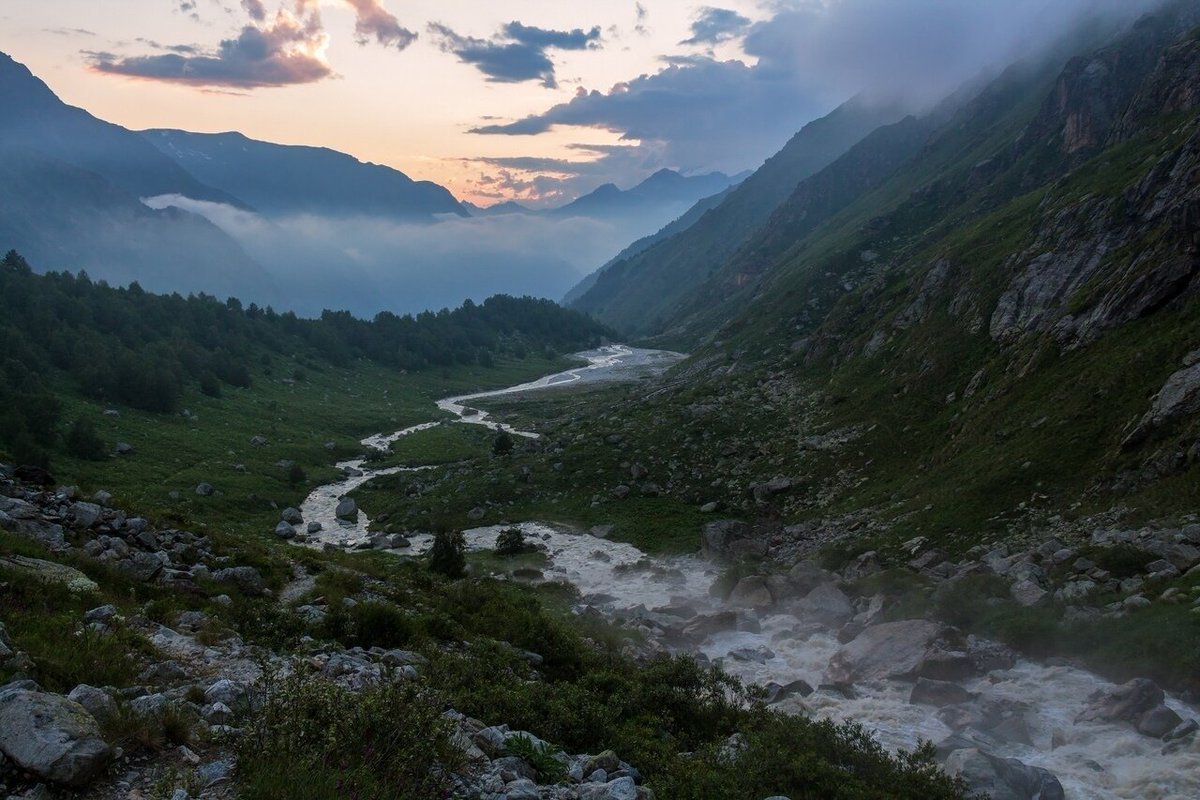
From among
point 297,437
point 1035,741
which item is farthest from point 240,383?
point 1035,741

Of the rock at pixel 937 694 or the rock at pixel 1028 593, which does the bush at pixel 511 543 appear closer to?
the rock at pixel 937 694

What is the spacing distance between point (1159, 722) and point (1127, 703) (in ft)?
3.11

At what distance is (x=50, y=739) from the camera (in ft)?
29.8

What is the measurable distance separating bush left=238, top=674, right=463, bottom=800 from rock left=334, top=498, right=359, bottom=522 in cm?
5054

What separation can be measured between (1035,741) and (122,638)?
891 inches

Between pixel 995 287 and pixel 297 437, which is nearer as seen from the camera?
pixel 995 287

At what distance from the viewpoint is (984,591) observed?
2681 cm

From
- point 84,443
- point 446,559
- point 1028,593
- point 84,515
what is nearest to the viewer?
point 84,515

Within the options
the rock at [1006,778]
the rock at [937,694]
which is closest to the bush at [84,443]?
the rock at [937,694]

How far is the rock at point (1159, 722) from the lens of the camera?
17.9m

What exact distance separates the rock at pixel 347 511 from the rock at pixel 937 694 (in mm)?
48136

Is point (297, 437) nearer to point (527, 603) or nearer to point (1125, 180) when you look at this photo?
point (527, 603)

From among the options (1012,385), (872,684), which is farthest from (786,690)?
(1012,385)

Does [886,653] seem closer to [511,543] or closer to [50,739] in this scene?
[50,739]
